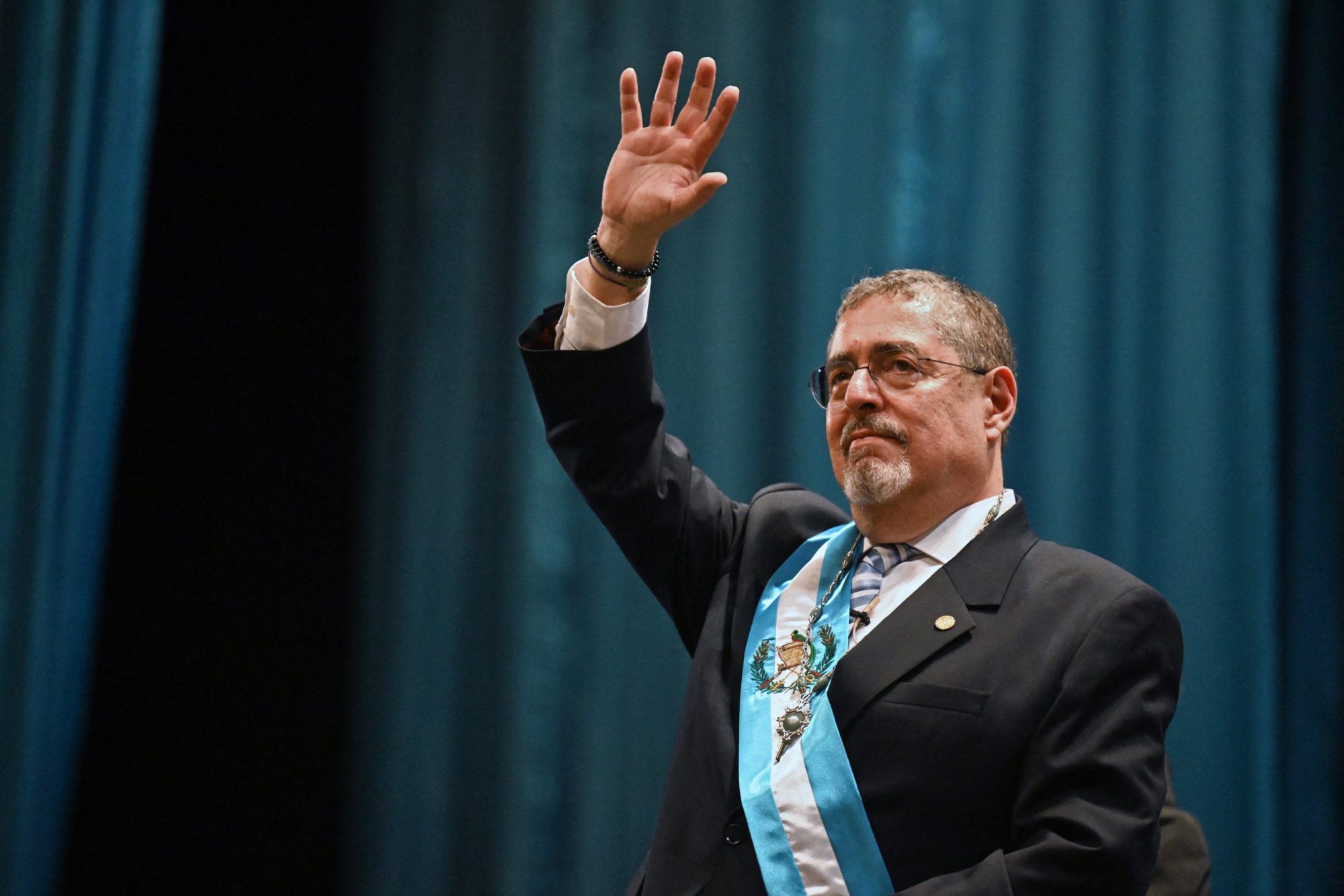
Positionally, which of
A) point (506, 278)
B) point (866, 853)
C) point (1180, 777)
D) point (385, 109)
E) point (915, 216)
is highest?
point (385, 109)

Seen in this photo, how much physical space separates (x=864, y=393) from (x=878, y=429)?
0.17ft

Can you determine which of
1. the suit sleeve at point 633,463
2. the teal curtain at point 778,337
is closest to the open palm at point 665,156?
the suit sleeve at point 633,463

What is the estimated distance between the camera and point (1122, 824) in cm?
117

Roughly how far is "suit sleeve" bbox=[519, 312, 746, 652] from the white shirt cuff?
2 cm

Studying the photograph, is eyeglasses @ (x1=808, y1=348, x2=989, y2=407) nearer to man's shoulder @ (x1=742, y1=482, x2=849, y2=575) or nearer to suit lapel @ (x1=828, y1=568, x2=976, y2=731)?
man's shoulder @ (x1=742, y1=482, x2=849, y2=575)

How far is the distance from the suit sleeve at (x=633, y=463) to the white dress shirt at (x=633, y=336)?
0.02 meters

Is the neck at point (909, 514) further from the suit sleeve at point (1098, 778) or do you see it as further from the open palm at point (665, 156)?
the open palm at point (665, 156)

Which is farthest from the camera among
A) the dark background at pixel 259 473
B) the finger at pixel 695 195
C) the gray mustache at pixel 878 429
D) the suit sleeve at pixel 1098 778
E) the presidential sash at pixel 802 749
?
the dark background at pixel 259 473

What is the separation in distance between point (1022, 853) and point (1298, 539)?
1.43 meters

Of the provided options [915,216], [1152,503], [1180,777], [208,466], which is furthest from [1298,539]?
[208,466]

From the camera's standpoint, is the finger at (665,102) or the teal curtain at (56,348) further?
the teal curtain at (56,348)

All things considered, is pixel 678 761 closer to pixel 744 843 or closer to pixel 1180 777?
pixel 744 843

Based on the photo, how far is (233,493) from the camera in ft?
8.11

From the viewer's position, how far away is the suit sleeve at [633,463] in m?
1.48
